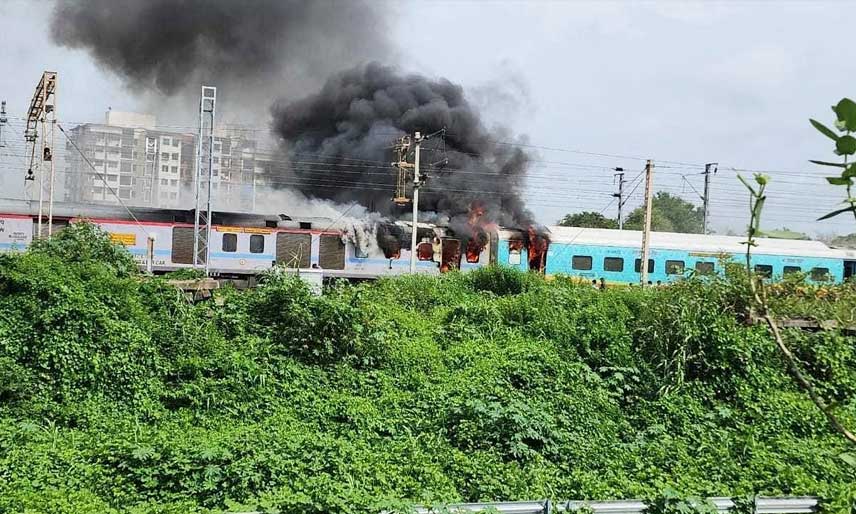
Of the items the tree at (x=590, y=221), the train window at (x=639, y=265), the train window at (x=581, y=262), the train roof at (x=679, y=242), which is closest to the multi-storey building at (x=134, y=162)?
the tree at (x=590, y=221)

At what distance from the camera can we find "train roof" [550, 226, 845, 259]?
23.1 meters

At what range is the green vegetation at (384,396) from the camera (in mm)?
6379

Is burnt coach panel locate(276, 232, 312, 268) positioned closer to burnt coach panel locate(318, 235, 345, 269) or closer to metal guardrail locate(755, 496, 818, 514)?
burnt coach panel locate(318, 235, 345, 269)

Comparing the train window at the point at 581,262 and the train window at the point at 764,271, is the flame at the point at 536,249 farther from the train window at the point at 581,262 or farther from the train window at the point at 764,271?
the train window at the point at 764,271

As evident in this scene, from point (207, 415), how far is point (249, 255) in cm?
→ 1468

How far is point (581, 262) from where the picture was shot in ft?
75.3

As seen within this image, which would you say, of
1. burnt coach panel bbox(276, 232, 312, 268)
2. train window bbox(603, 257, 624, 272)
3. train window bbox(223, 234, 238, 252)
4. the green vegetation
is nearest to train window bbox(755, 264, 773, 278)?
the green vegetation

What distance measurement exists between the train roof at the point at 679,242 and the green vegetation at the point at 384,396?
10.6 meters

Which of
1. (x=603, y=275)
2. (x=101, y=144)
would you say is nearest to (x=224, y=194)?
(x=101, y=144)

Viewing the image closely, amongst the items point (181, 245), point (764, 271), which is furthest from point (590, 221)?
point (764, 271)

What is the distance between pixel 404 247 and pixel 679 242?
8756 millimetres

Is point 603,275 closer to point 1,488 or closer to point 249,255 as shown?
point 249,255

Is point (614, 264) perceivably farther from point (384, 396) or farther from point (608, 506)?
point (608, 506)

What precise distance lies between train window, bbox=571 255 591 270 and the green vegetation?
33.5ft
